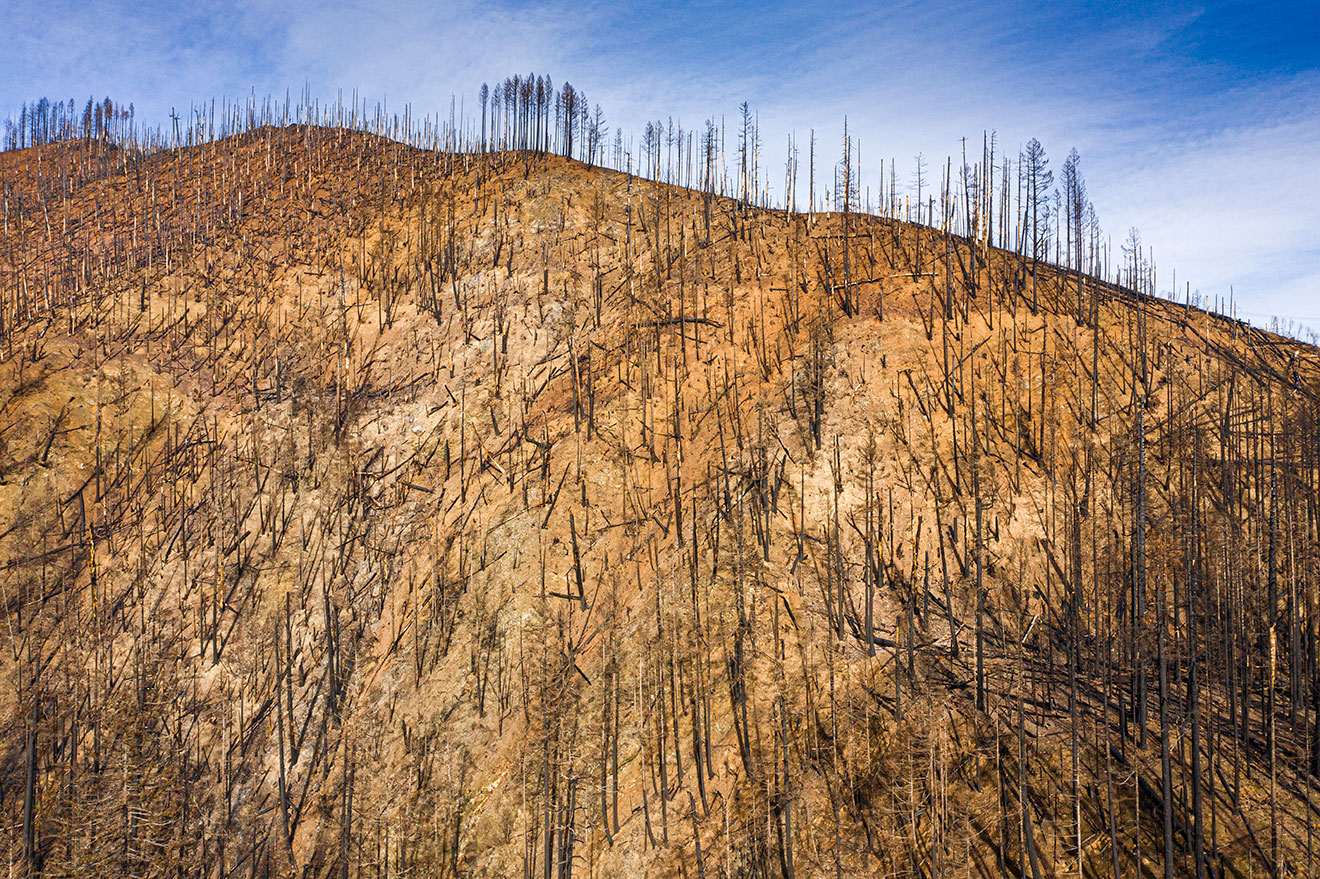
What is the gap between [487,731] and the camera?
70.6ft

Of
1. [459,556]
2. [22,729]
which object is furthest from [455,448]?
Answer: [22,729]

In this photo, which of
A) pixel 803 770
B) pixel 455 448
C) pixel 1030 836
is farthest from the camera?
pixel 455 448

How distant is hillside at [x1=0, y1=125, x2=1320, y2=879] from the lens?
1827 centimetres

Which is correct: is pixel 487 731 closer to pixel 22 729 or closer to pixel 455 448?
pixel 455 448

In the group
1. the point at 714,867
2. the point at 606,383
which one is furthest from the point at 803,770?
the point at 606,383

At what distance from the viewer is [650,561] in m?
24.2

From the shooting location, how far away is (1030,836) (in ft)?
53.0

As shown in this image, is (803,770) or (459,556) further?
(459,556)

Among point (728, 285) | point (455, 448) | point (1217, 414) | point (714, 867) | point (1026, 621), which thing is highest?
point (728, 285)

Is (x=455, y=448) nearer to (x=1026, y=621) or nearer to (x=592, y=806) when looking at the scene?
(x=592, y=806)

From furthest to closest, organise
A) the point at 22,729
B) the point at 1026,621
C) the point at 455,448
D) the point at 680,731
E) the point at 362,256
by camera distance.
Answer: the point at 362,256, the point at 455,448, the point at 22,729, the point at 1026,621, the point at 680,731

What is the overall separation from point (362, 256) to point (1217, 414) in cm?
3955

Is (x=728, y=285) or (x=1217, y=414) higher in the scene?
(x=728, y=285)

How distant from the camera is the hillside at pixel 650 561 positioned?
18266mm
